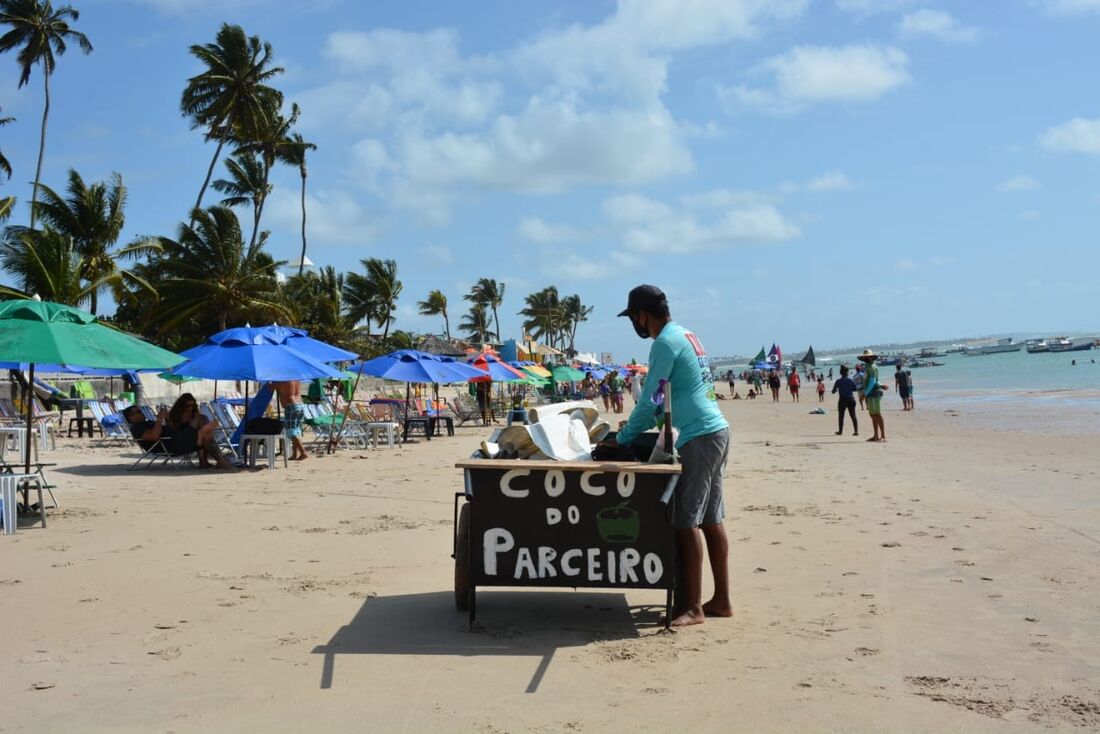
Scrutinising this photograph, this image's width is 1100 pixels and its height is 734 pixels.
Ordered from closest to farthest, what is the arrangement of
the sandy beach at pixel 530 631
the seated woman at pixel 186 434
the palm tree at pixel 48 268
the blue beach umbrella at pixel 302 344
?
the sandy beach at pixel 530 631 → the seated woman at pixel 186 434 → the blue beach umbrella at pixel 302 344 → the palm tree at pixel 48 268

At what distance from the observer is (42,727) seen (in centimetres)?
351

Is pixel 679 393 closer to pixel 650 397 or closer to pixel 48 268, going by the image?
pixel 650 397

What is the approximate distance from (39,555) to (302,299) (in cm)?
4041

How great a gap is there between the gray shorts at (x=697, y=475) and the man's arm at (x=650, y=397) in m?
0.24

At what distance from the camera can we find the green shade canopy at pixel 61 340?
7.80 metres

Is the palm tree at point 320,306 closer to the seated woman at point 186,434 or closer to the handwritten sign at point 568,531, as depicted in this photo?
the seated woman at point 186,434

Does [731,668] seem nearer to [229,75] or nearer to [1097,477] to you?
[1097,477]

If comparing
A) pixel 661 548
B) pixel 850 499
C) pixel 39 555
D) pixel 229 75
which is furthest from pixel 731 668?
pixel 229 75

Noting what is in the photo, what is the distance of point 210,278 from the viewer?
35250 mm

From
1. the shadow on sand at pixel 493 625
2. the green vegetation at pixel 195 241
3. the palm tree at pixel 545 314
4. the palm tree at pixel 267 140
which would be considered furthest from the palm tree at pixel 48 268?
the palm tree at pixel 545 314

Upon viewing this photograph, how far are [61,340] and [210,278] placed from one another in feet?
94.0

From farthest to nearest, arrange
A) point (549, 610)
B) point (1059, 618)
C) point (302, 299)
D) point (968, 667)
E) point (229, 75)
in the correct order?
point (302, 299)
point (229, 75)
point (549, 610)
point (1059, 618)
point (968, 667)

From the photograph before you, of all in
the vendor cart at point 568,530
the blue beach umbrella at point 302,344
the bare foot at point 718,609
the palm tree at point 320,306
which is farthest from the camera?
the palm tree at point 320,306

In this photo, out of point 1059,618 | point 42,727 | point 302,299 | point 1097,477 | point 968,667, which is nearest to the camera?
point 42,727
